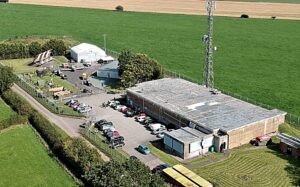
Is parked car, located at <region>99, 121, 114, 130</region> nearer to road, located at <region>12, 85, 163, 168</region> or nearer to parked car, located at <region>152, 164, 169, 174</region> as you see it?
road, located at <region>12, 85, 163, 168</region>

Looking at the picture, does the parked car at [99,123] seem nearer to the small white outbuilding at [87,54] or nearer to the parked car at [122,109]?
the parked car at [122,109]

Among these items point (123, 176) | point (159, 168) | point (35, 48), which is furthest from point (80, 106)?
point (35, 48)

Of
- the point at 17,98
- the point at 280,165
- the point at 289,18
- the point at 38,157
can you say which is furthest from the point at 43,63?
the point at 289,18

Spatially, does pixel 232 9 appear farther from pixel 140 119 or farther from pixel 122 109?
pixel 140 119

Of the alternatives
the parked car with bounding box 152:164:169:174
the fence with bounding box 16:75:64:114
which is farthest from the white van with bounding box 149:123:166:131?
the fence with bounding box 16:75:64:114

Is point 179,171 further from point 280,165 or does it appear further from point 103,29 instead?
point 103,29
